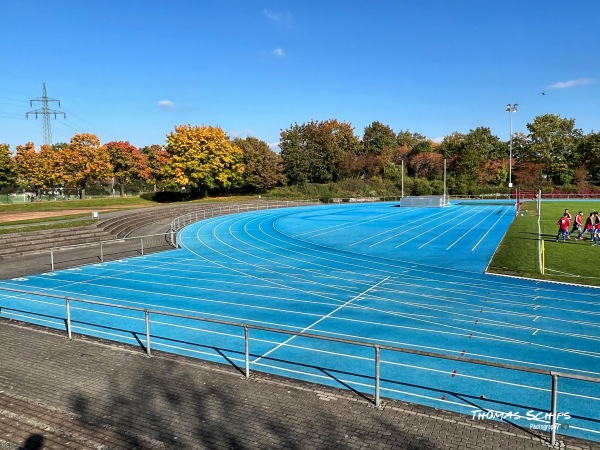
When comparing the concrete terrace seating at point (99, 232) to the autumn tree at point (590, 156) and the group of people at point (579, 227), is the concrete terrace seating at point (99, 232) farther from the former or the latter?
the autumn tree at point (590, 156)

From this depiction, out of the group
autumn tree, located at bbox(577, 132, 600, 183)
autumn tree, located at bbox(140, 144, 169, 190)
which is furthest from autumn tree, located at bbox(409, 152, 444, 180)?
autumn tree, located at bbox(140, 144, 169, 190)

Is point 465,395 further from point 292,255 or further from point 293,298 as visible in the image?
point 292,255

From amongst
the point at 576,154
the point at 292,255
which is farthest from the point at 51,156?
the point at 576,154

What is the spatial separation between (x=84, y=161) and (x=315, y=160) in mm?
33432

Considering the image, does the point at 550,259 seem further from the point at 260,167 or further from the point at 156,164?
the point at 156,164

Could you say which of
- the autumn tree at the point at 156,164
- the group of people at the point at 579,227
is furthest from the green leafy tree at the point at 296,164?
the group of people at the point at 579,227

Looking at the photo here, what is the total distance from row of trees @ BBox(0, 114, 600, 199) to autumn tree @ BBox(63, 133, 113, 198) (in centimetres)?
12

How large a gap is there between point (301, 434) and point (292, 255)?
16.1 metres

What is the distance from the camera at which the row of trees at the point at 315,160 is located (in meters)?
56.9

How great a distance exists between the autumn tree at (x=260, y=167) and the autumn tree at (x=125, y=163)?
19001 mm

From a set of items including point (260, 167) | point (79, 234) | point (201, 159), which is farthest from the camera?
point (260, 167)

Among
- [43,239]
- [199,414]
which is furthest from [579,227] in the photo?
[43,239]

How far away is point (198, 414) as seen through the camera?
606cm

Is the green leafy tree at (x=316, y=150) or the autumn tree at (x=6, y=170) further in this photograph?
the green leafy tree at (x=316, y=150)
